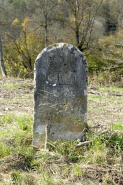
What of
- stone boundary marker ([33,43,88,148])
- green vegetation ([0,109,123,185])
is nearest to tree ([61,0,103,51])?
stone boundary marker ([33,43,88,148])

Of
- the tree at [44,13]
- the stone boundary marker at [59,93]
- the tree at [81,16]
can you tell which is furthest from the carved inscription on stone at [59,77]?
the tree at [81,16]

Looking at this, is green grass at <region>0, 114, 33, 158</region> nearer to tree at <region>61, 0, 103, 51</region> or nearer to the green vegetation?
the green vegetation

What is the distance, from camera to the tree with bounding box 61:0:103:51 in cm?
1587

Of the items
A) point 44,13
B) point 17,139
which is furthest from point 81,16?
point 17,139

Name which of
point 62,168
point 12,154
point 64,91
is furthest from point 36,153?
A: point 64,91

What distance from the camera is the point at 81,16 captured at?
16.4 m

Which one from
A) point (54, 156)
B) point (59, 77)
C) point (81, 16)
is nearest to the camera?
point (54, 156)

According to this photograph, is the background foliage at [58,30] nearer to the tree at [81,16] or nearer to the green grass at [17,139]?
the tree at [81,16]

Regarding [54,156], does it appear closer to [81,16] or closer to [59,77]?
[59,77]

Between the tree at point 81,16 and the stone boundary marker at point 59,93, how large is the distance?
47.8 feet

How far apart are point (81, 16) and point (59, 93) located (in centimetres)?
1552

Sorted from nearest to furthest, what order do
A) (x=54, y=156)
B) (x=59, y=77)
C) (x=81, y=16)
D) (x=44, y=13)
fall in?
(x=54, y=156) < (x=59, y=77) < (x=44, y=13) < (x=81, y=16)

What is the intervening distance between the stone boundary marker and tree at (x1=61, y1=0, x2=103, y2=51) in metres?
14.6

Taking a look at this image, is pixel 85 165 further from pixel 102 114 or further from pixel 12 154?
→ pixel 102 114
